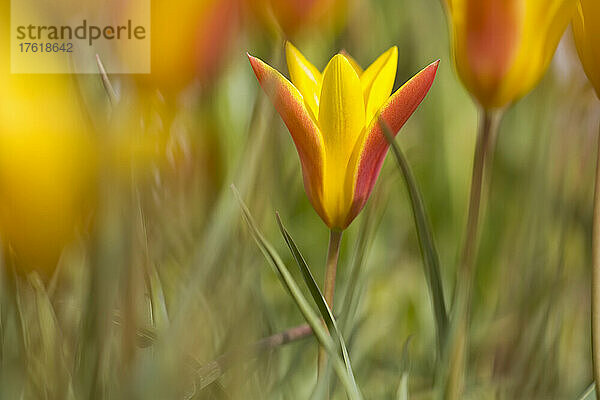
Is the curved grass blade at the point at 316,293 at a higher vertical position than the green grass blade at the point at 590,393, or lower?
higher

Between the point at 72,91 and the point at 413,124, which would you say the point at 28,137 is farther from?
the point at 413,124

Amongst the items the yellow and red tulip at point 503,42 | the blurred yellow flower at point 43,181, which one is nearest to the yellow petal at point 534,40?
the yellow and red tulip at point 503,42

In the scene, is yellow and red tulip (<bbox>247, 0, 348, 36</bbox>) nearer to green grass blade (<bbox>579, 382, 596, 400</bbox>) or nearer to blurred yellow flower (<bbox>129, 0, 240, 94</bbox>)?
blurred yellow flower (<bbox>129, 0, 240, 94</bbox>)

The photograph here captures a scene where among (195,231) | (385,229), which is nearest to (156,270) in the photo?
(195,231)

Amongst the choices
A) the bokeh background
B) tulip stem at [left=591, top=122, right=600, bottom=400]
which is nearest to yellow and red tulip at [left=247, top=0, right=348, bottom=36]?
the bokeh background

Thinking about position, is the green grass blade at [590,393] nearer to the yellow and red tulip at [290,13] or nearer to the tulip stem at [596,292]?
the tulip stem at [596,292]
